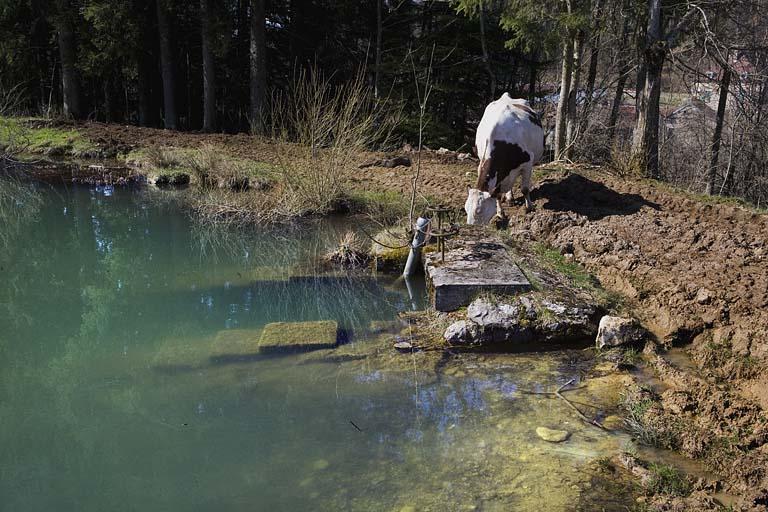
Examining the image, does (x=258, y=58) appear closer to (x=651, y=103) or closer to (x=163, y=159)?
(x=163, y=159)

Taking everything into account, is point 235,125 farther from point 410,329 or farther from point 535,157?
point 410,329

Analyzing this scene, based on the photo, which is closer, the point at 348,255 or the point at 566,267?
the point at 566,267

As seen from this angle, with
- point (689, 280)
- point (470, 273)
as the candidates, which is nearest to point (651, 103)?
point (689, 280)

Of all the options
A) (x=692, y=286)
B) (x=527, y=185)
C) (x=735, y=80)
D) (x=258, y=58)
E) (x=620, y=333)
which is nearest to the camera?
(x=620, y=333)

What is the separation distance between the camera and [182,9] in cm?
2112

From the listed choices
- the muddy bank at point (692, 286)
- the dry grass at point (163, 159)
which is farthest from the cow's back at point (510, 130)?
the dry grass at point (163, 159)

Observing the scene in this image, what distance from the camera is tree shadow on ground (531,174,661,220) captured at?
27.6 ft

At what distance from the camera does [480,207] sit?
7.94 m

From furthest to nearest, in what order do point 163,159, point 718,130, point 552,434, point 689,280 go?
Answer: point 163,159, point 718,130, point 689,280, point 552,434

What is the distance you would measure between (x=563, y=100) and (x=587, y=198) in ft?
14.0

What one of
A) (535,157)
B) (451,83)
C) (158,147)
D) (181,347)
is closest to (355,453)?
(181,347)

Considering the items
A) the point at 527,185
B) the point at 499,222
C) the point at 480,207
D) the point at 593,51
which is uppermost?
the point at 593,51

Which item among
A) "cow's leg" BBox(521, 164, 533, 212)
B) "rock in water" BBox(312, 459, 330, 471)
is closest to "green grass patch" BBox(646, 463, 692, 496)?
"rock in water" BBox(312, 459, 330, 471)

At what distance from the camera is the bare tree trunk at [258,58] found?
17.4 meters
